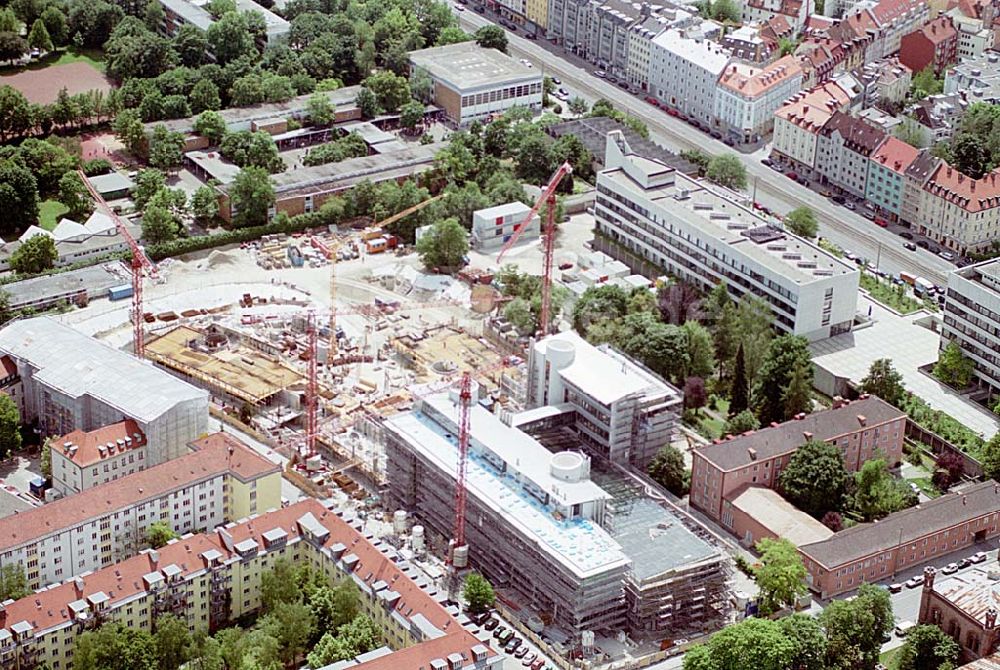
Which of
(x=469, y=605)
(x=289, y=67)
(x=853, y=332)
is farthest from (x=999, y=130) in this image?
(x=469, y=605)

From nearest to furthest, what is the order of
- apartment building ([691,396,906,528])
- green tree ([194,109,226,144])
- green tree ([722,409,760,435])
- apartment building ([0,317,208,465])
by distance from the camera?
apartment building ([691,396,906,528]) → apartment building ([0,317,208,465]) → green tree ([722,409,760,435]) → green tree ([194,109,226,144])

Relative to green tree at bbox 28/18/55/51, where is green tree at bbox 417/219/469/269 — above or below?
below

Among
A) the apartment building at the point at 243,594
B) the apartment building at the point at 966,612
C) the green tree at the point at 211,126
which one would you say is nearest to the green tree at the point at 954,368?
the apartment building at the point at 966,612

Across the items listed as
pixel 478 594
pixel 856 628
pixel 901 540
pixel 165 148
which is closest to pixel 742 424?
pixel 901 540

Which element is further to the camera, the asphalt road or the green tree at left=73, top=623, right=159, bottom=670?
the asphalt road

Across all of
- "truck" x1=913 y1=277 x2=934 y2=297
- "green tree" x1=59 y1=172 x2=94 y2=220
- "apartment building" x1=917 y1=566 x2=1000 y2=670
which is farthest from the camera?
"green tree" x1=59 y1=172 x2=94 y2=220

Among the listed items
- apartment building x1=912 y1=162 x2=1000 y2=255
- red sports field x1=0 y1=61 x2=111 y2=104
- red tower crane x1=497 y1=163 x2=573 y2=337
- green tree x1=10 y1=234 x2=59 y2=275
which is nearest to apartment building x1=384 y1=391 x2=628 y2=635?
red tower crane x1=497 y1=163 x2=573 y2=337

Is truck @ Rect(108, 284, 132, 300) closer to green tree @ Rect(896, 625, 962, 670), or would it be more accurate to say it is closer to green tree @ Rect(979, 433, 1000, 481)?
green tree @ Rect(979, 433, 1000, 481)

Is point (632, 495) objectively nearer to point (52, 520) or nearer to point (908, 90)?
point (52, 520)
